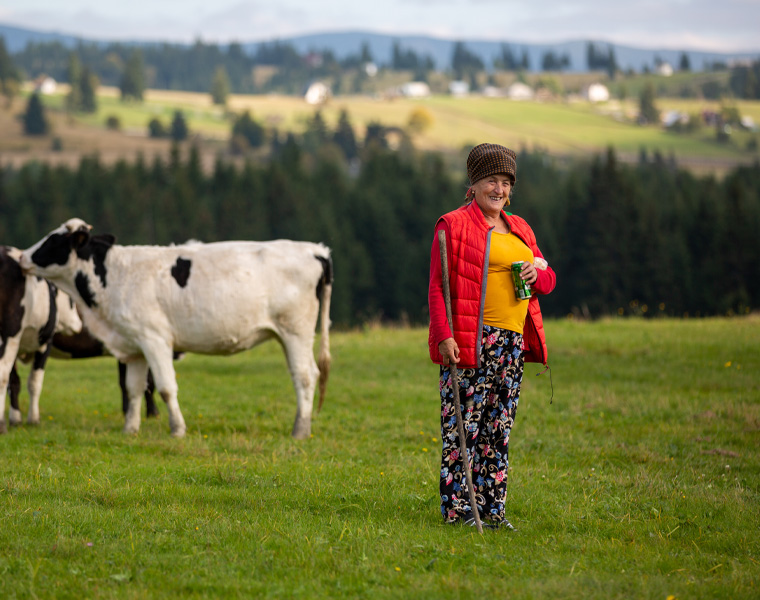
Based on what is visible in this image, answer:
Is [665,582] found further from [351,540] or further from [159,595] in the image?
[159,595]

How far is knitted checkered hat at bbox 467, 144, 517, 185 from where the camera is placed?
22.4 ft

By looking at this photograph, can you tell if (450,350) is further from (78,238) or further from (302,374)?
(78,238)

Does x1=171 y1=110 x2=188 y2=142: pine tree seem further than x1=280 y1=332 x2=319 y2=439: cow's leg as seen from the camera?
Yes

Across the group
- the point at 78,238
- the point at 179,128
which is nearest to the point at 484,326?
the point at 78,238

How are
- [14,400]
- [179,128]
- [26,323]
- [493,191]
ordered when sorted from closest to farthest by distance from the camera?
[493,191]
[26,323]
[14,400]
[179,128]

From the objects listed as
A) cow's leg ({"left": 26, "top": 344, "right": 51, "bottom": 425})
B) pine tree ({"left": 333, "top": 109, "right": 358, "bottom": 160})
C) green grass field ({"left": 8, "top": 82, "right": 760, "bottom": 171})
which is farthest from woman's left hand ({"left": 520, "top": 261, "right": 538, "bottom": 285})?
pine tree ({"left": 333, "top": 109, "right": 358, "bottom": 160})

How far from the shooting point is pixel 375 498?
8.09 m

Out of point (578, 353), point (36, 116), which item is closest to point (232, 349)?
point (578, 353)

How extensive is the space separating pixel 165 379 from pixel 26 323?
7.90 feet

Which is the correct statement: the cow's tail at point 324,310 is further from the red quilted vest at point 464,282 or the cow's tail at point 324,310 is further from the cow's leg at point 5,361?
the red quilted vest at point 464,282

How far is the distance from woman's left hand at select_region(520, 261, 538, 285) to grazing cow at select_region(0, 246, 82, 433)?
771 cm

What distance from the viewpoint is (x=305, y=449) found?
10.6m

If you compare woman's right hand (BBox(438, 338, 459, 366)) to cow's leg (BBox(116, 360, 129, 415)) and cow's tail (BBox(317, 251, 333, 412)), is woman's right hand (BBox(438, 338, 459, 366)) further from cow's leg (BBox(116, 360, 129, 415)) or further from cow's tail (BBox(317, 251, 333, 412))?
cow's leg (BBox(116, 360, 129, 415))

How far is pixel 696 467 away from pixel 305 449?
4457 millimetres
